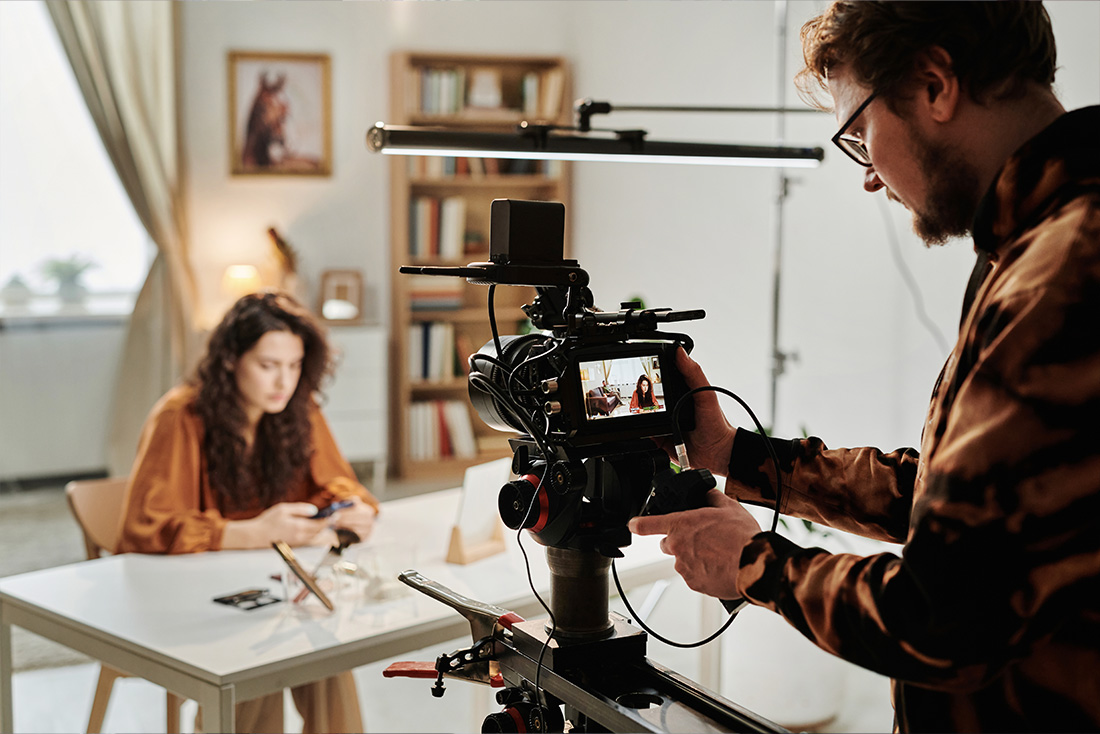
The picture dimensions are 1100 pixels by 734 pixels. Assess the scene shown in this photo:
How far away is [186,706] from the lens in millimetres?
2703

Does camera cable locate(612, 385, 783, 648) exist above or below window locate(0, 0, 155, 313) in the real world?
below

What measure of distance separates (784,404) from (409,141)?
2.21 m

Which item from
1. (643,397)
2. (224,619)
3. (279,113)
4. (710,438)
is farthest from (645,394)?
(279,113)

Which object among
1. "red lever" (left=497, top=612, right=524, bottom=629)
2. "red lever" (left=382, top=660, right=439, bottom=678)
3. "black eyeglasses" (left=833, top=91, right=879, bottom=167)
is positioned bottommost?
"red lever" (left=382, top=660, right=439, bottom=678)

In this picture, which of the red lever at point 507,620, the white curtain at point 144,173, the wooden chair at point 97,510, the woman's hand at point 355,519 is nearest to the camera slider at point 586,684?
the red lever at point 507,620

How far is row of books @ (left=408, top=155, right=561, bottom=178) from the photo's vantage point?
5.11 m

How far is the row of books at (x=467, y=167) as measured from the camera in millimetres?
5109

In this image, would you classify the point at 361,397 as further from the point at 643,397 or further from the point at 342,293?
the point at 643,397

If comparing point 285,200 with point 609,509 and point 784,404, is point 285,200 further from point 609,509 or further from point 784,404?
point 609,509

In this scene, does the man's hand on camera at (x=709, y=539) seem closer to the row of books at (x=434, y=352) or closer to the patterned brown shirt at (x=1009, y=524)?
the patterned brown shirt at (x=1009, y=524)

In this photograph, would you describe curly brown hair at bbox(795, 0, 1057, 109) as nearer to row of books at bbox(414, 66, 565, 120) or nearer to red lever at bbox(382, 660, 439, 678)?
red lever at bbox(382, 660, 439, 678)

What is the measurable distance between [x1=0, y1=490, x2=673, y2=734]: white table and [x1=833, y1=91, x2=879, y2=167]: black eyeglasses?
43.2 inches

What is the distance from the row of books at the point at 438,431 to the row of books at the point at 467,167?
48.4 inches

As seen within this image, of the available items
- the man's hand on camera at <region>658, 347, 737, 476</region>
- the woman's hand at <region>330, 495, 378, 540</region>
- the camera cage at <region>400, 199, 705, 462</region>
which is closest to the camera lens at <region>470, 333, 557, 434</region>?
the camera cage at <region>400, 199, 705, 462</region>
